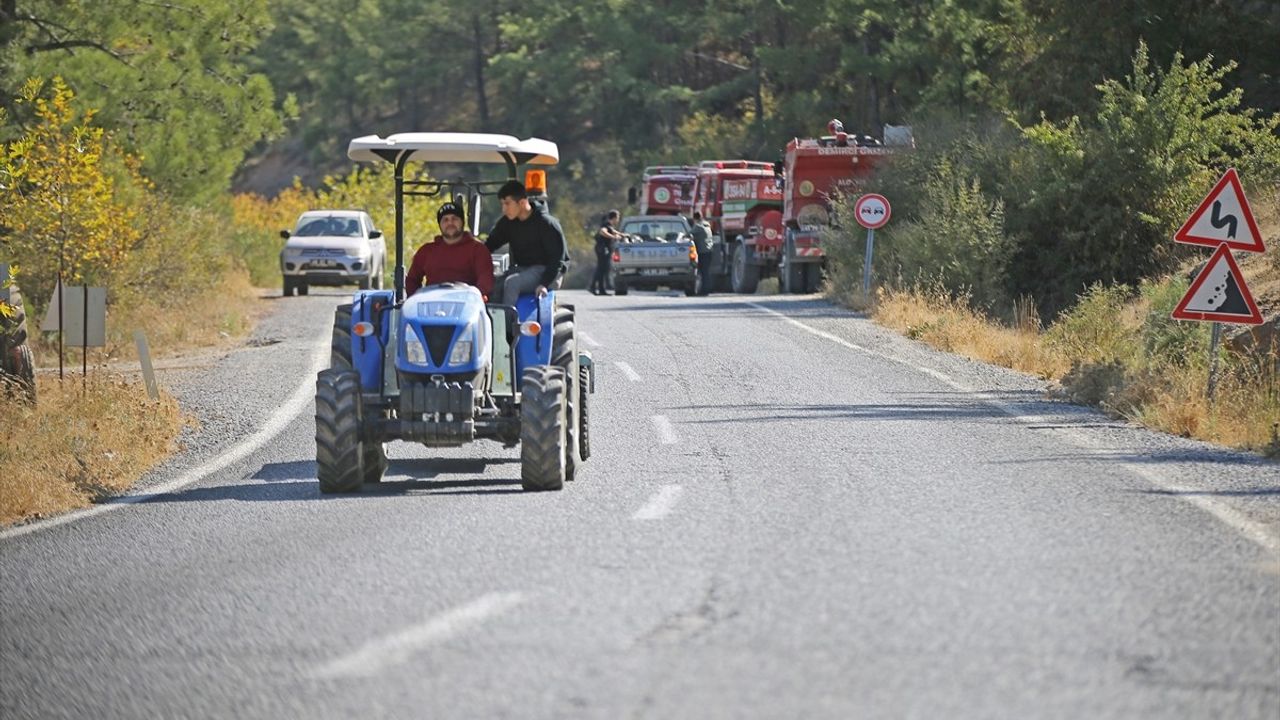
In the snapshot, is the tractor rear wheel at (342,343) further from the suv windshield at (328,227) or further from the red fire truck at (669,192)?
the red fire truck at (669,192)

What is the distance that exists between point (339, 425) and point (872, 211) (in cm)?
2347

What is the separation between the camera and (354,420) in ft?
38.1

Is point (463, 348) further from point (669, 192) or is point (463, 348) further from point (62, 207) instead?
point (669, 192)

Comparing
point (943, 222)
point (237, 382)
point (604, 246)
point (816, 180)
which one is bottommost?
point (237, 382)

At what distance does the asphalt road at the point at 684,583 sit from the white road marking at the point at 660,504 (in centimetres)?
4

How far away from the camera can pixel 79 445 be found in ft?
45.8

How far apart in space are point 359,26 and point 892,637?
261 ft

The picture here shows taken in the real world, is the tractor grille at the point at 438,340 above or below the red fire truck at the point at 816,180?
below

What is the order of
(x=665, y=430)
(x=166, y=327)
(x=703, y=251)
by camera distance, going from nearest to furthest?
(x=665, y=430) → (x=166, y=327) → (x=703, y=251)

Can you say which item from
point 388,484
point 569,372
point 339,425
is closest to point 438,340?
point 339,425

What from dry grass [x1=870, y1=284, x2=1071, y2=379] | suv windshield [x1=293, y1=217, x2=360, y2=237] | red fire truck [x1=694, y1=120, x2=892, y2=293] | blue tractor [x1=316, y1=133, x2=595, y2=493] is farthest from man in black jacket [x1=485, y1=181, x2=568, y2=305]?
suv windshield [x1=293, y1=217, x2=360, y2=237]

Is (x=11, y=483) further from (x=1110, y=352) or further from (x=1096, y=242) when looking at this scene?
(x=1096, y=242)

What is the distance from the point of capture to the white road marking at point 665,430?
14.4m

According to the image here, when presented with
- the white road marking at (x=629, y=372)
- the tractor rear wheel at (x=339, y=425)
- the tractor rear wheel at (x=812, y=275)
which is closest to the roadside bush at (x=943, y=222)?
the tractor rear wheel at (x=812, y=275)
